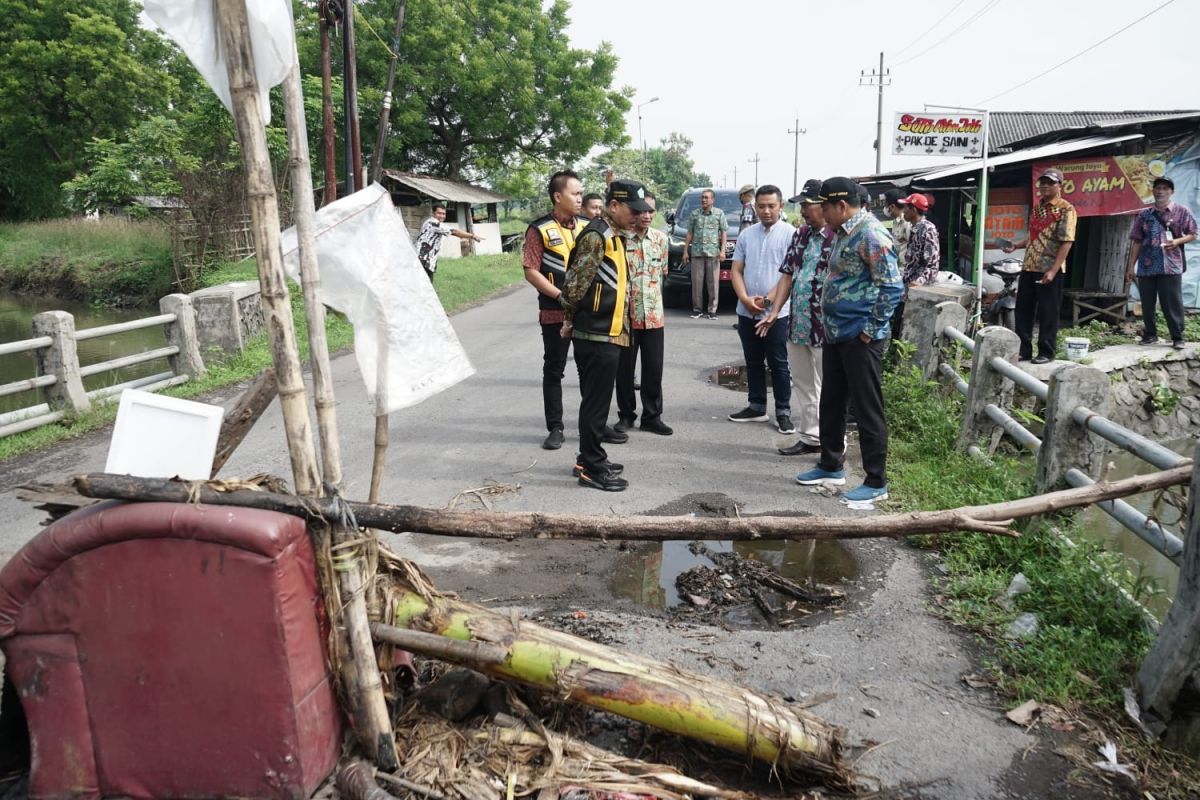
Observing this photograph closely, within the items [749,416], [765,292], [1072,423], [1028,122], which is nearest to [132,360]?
[749,416]

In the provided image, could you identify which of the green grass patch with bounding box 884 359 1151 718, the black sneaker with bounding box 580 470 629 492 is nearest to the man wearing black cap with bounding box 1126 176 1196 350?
the green grass patch with bounding box 884 359 1151 718

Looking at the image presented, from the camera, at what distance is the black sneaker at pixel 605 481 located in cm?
566

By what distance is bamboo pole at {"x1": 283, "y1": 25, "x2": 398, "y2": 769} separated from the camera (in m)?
→ 2.59

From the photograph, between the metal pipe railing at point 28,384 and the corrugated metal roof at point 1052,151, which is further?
the corrugated metal roof at point 1052,151

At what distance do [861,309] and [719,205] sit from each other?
1115 centimetres

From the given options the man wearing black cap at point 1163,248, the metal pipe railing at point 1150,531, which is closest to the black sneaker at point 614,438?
the metal pipe railing at point 1150,531

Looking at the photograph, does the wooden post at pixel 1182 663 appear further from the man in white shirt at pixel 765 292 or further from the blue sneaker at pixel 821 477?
the man in white shirt at pixel 765 292

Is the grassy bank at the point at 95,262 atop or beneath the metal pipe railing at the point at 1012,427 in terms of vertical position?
atop

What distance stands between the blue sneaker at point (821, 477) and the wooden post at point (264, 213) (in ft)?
12.7

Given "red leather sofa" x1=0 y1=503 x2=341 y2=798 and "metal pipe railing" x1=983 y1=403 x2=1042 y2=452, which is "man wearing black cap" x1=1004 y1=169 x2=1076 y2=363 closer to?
"metal pipe railing" x1=983 y1=403 x2=1042 y2=452

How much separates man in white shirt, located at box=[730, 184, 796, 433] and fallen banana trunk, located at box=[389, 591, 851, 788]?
14.4ft

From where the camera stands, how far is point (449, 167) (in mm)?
37906

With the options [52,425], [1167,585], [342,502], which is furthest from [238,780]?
[52,425]

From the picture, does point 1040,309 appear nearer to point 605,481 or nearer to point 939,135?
point 939,135
